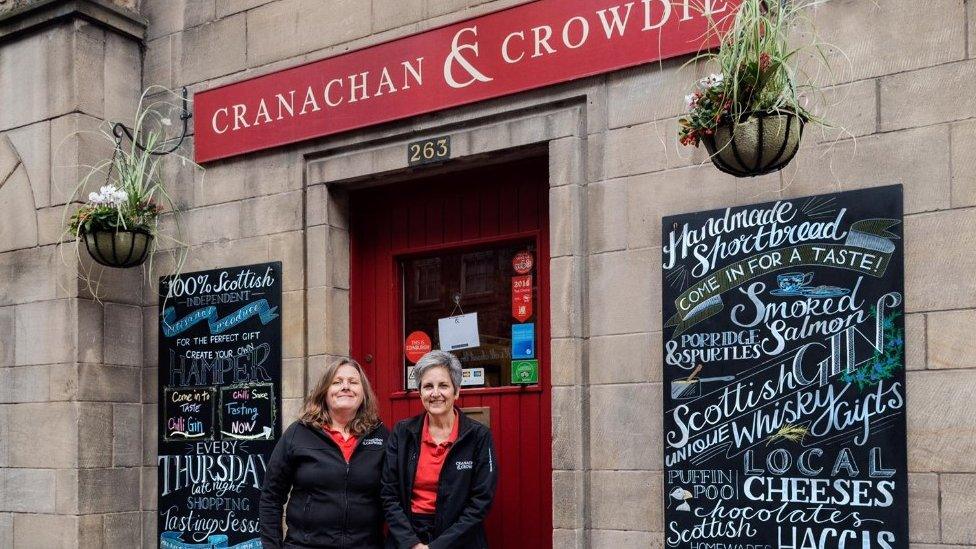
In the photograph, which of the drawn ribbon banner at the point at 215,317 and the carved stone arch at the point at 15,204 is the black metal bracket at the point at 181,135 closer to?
the carved stone arch at the point at 15,204

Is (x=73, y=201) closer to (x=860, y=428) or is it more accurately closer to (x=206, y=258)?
(x=206, y=258)

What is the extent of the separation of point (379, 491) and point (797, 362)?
6.98 feet

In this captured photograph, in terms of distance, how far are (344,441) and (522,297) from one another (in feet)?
5.11

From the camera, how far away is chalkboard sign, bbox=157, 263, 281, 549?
7215 mm

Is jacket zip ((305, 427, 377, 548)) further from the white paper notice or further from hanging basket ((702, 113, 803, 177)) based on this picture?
hanging basket ((702, 113, 803, 177))

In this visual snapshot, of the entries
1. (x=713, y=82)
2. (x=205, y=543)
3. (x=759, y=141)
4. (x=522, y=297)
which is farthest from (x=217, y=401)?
(x=759, y=141)

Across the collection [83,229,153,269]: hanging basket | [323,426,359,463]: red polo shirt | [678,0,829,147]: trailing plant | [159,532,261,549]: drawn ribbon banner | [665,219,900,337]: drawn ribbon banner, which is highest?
[678,0,829,147]: trailing plant

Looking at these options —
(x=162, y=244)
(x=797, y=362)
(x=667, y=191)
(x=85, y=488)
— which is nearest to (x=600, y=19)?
(x=667, y=191)

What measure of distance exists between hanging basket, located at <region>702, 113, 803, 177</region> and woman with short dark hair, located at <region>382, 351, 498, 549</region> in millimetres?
1757

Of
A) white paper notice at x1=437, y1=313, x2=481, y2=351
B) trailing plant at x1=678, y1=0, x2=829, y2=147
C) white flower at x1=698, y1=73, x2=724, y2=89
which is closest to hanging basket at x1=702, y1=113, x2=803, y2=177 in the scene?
trailing plant at x1=678, y1=0, x2=829, y2=147

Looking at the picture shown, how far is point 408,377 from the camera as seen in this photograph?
281 inches

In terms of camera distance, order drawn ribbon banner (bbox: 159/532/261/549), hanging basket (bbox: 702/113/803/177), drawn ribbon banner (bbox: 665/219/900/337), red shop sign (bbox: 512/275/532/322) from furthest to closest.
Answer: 1. drawn ribbon banner (bbox: 159/532/261/549)
2. red shop sign (bbox: 512/275/532/322)
3. drawn ribbon banner (bbox: 665/219/900/337)
4. hanging basket (bbox: 702/113/803/177)

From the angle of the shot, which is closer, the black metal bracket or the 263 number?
the 263 number

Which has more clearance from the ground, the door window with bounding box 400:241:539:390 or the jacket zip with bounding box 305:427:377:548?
the door window with bounding box 400:241:539:390
